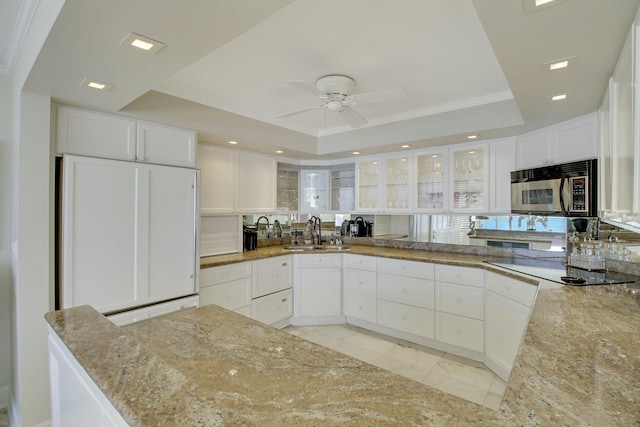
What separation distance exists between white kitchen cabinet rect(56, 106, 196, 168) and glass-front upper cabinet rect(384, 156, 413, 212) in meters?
2.43

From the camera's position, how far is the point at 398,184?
4035 millimetres

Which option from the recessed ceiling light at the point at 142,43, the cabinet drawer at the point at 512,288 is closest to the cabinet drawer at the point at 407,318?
the cabinet drawer at the point at 512,288

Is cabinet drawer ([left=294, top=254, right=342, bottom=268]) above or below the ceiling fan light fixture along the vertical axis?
below

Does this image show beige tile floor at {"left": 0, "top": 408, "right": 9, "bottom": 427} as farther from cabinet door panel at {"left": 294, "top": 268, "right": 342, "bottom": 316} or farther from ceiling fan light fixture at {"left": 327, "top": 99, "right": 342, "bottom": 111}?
ceiling fan light fixture at {"left": 327, "top": 99, "right": 342, "bottom": 111}

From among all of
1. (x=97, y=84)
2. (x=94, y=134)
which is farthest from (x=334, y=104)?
(x=94, y=134)

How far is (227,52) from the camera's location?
2143 millimetres

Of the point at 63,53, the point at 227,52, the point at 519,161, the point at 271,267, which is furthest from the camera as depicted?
the point at 271,267

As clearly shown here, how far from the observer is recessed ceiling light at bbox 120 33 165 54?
1.34m

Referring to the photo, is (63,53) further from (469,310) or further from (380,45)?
(469,310)

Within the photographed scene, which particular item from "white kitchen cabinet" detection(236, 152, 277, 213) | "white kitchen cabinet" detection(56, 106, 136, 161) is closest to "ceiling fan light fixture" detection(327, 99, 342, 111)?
"white kitchen cabinet" detection(56, 106, 136, 161)

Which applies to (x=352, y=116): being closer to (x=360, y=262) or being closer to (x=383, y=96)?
(x=383, y=96)

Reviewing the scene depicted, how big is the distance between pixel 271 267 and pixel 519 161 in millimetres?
2916

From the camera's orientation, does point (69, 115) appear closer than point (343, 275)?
Yes

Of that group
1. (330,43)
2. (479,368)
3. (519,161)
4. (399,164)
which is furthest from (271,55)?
(479,368)
